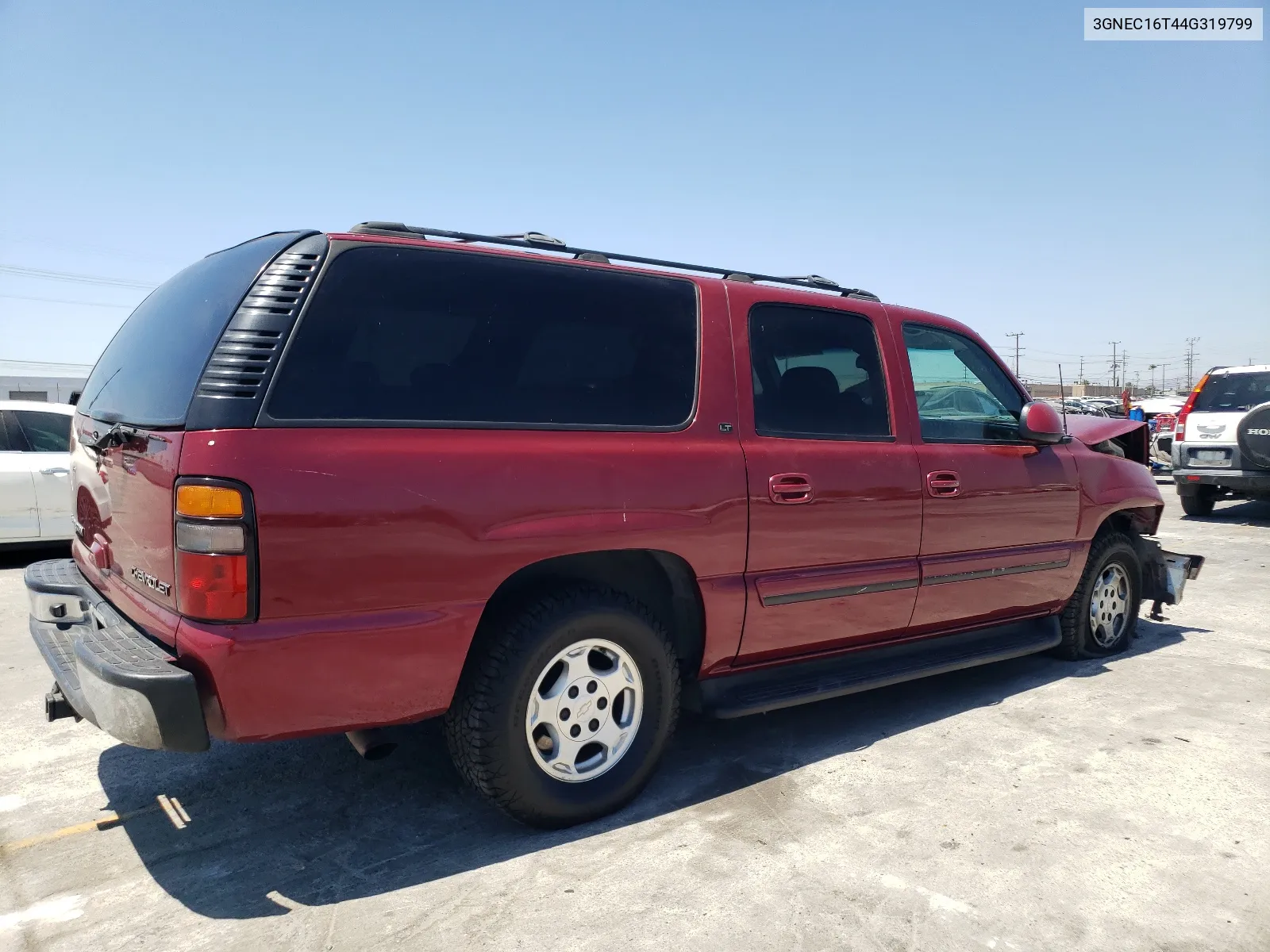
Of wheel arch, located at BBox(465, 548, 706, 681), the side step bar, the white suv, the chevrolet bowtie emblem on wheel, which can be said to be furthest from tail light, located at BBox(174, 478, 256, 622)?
the white suv

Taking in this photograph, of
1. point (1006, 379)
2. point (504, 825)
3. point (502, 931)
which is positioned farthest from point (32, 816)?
point (1006, 379)

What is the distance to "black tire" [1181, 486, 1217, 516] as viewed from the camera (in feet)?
40.4

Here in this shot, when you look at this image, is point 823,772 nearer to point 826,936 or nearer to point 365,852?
point 826,936

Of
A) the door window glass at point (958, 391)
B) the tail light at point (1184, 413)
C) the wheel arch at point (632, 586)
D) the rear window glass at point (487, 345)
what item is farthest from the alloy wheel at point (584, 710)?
the tail light at point (1184, 413)

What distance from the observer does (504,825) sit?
10.4 ft

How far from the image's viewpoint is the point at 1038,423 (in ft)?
14.9

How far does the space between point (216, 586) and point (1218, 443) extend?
12630mm

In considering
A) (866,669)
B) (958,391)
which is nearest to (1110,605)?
(958,391)

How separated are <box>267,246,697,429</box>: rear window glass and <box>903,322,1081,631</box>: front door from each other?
1.40m

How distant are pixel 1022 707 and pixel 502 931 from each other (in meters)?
2.99

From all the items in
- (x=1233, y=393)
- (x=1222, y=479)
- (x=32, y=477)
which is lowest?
(x=1222, y=479)

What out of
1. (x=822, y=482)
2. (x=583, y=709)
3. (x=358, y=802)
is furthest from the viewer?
(x=822, y=482)

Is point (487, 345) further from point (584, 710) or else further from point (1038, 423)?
point (1038, 423)

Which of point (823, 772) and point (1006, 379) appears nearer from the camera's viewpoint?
point (823, 772)
